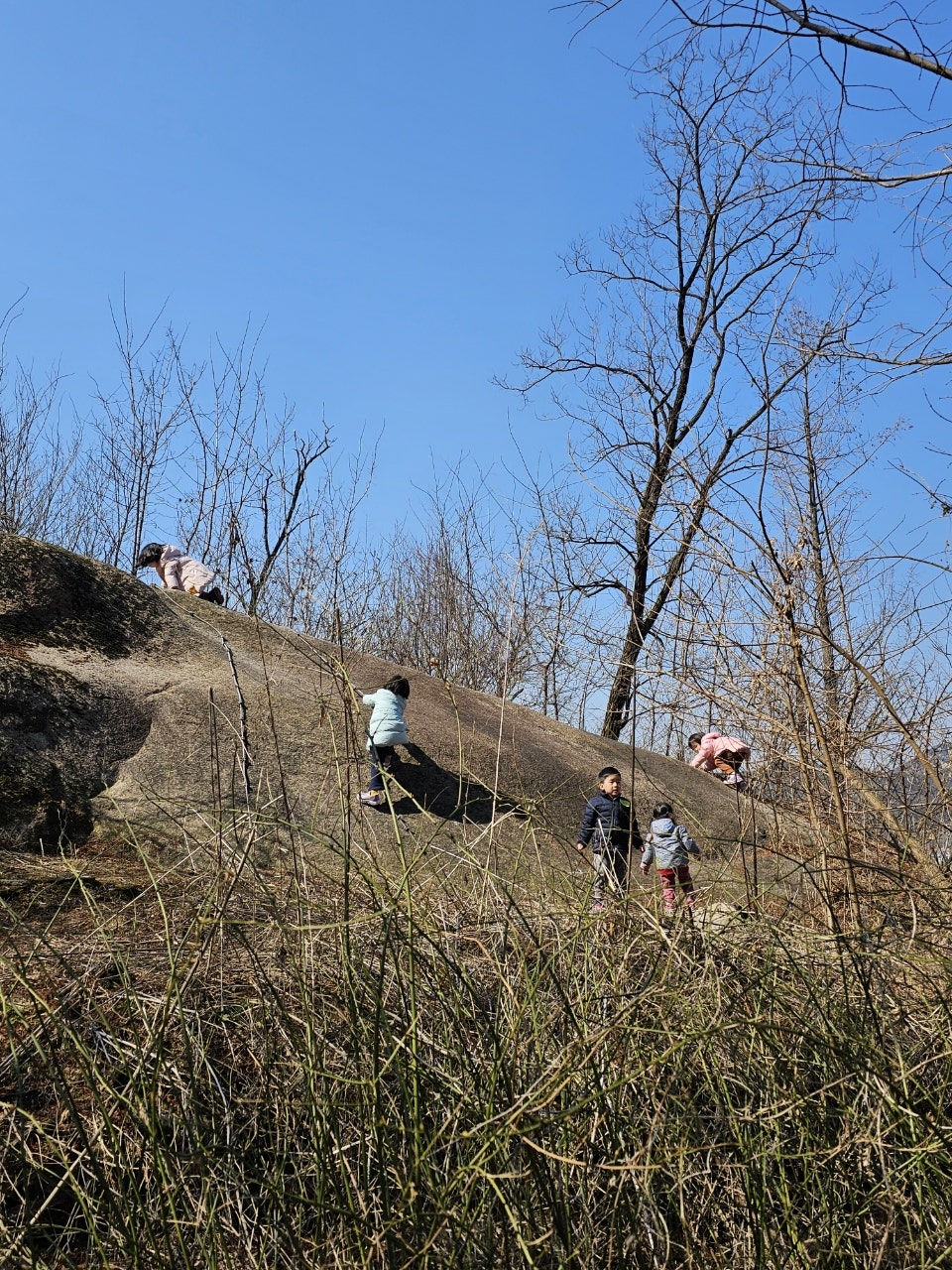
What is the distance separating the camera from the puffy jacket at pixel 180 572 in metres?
9.71

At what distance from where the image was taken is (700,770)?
11469 millimetres

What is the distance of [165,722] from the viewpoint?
6902 mm

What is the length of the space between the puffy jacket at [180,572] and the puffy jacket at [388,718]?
2.68 meters

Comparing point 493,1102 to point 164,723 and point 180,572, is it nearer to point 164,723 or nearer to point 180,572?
point 164,723

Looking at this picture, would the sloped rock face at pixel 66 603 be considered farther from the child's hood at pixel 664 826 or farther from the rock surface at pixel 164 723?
the child's hood at pixel 664 826

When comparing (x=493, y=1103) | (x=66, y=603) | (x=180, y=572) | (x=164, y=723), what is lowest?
(x=493, y=1103)

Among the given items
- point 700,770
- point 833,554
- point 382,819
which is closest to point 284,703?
point 382,819

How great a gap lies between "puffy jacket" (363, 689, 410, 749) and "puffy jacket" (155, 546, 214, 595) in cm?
268

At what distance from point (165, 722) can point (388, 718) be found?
1.59 metres

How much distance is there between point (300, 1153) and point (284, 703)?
5602 mm

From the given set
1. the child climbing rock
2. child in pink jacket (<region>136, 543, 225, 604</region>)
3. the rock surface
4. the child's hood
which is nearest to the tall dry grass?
the rock surface

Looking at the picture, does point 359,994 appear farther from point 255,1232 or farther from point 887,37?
point 887,37

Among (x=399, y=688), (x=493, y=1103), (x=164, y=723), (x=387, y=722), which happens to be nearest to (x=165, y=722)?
(x=164, y=723)

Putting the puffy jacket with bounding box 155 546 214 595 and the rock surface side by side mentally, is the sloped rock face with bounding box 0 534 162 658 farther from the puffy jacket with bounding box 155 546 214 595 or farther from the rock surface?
the puffy jacket with bounding box 155 546 214 595
